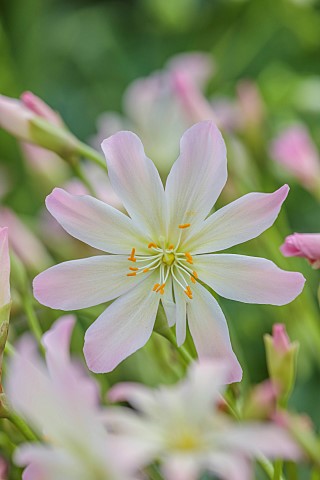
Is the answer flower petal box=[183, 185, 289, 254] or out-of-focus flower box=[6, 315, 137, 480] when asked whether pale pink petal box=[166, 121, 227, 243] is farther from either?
out-of-focus flower box=[6, 315, 137, 480]

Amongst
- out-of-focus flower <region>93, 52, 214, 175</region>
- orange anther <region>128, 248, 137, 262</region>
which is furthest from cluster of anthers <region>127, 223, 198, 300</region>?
out-of-focus flower <region>93, 52, 214, 175</region>

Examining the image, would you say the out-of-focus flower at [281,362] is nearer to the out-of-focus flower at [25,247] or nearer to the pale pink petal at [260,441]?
the pale pink petal at [260,441]

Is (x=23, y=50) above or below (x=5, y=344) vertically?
above

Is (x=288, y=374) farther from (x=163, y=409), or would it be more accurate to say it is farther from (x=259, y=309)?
(x=259, y=309)

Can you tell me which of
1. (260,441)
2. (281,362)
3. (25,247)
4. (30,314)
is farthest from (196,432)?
(25,247)

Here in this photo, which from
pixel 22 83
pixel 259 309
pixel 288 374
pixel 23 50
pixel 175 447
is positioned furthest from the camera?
pixel 23 50

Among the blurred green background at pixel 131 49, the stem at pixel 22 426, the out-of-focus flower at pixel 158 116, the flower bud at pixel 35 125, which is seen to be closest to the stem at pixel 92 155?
the flower bud at pixel 35 125

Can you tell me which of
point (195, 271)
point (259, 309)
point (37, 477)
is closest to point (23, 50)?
point (259, 309)
